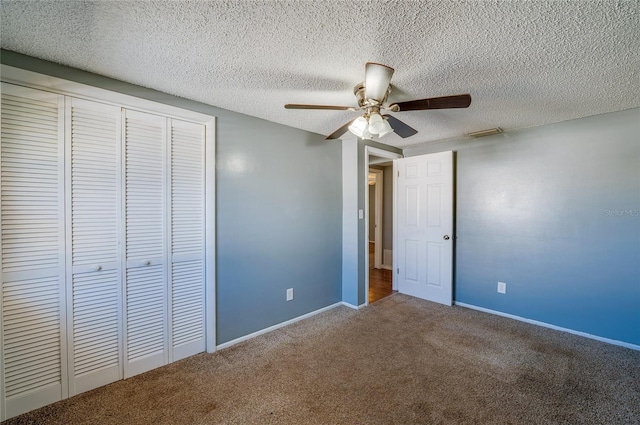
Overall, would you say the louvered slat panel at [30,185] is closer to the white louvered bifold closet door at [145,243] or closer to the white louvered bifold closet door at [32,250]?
the white louvered bifold closet door at [32,250]

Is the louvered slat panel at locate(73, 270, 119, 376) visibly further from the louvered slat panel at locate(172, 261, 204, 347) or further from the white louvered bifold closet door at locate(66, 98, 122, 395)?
the louvered slat panel at locate(172, 261, 204, 347)

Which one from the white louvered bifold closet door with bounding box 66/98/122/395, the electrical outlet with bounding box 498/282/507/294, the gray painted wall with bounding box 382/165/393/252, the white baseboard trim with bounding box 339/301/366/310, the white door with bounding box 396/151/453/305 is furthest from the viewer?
the gray painted wall with bounding box 382/165/393/252

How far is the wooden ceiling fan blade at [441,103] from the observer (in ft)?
5.18

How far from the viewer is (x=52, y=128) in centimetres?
175

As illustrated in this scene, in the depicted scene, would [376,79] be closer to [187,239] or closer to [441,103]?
[441,103]

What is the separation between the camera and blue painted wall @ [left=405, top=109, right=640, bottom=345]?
98.8 inches

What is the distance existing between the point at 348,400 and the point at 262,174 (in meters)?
2.06

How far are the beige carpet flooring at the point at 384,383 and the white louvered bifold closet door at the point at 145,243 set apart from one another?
8.7 inches

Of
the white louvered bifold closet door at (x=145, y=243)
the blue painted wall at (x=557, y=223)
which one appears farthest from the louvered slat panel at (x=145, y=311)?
the blue painted wall at (x=557, y=223)

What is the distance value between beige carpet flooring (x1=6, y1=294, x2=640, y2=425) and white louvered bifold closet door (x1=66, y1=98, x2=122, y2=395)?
0.78 ft

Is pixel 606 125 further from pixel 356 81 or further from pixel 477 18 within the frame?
pixel 356 81

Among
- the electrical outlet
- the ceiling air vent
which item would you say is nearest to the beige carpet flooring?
the electrical outlet

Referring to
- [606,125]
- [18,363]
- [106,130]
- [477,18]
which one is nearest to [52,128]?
[106,130]

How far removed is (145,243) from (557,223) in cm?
394
